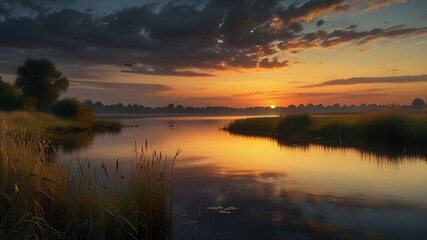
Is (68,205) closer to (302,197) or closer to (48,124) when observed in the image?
(302,197)

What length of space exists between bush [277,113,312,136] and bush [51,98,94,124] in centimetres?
3090

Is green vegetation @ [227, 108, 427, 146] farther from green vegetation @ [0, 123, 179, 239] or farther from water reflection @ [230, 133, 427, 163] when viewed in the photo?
green vegetation @ [0, 123, 179, 239]

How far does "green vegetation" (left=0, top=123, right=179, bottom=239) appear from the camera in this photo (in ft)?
21.4

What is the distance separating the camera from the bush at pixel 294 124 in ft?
130

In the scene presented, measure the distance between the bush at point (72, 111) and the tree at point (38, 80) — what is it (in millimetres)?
10947

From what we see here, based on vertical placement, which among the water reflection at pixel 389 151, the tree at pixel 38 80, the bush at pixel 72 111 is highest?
the tree at pixel 38 80

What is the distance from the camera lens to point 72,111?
55.7 m

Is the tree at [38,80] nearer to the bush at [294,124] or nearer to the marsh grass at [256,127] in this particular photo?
the marsh grass at [256,127]

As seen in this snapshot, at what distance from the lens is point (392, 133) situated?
27.4 meters

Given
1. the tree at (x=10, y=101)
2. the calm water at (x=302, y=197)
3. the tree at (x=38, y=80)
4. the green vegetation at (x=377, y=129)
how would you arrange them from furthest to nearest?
the tree at (x=38, y=80) < the tree at (x=10, y=101) < the green vegetation at (x=377, y=129) < the calm water at (x=302, y=197)

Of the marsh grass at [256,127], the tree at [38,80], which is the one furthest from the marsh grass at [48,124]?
the marsh grass at [256,127]

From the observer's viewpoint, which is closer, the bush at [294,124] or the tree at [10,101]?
the bush at [294,124]

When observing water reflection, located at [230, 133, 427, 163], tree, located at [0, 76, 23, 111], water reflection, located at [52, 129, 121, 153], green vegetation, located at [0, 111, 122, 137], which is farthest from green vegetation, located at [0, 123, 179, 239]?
tree, located at [0, 76, 23, 111]

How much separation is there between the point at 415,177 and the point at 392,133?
43.0ft
